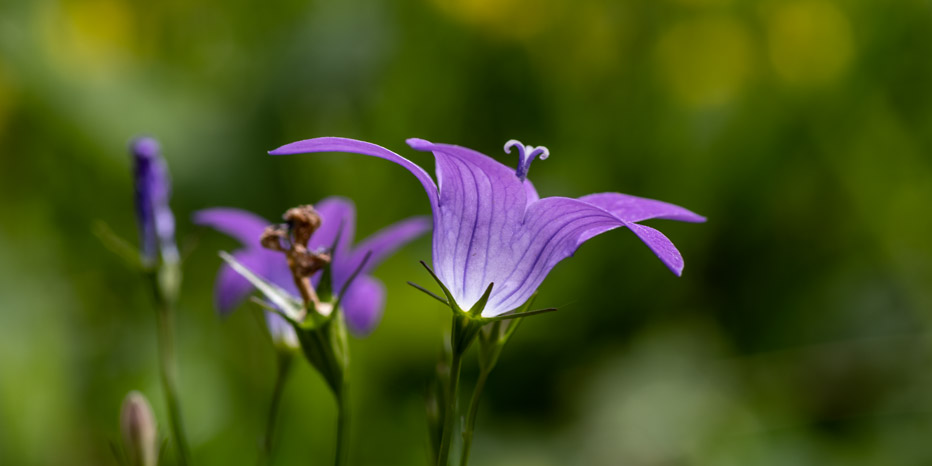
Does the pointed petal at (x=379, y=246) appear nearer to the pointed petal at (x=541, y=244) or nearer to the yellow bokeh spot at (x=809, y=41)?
the pointed petal at (x=541, y=244)

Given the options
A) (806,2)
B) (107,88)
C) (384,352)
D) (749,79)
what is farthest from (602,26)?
(107,88)

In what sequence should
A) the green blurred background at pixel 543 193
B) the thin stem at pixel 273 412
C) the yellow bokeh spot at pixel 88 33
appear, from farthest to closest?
the yellow bokeh spot at pixel 88 33 < the green blurred background at pixel 543 193 < the thin stem at pixel 273 412

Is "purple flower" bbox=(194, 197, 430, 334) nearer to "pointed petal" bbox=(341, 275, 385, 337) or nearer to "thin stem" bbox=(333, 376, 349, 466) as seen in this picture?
"pointed petal" bbox=(341, 275, 385, 337)

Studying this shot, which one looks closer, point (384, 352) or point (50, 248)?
point (384, 352)

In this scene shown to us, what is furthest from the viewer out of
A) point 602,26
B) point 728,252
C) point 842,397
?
point 602,26

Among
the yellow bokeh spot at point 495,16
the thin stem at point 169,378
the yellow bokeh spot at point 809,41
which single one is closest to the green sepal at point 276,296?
the thin stem at point 169,378

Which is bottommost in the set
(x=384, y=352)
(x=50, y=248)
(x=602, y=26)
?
(x=384, y=352)

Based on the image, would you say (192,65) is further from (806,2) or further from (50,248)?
(806,2)
